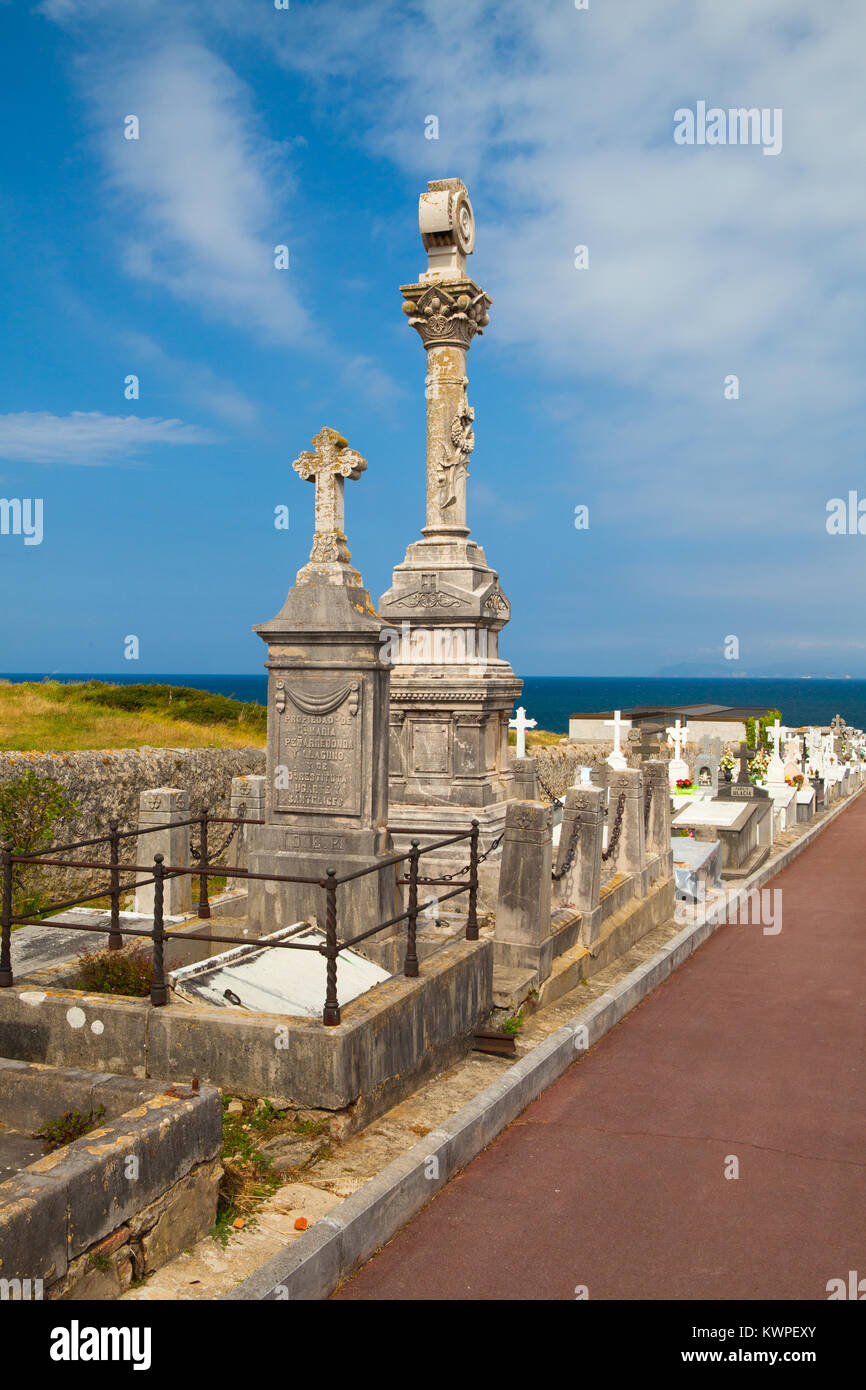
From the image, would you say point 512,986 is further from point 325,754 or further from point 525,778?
point 525,778

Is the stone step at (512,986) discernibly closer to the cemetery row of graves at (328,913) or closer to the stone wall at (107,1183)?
the cemetery row of graves at (328,913)

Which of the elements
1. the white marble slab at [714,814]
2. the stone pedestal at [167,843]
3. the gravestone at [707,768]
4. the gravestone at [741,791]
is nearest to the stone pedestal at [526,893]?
the stone pedestal at [167,843]

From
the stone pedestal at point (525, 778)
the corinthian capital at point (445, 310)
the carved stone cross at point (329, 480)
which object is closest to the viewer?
the carved stone cross at point (329, 480)

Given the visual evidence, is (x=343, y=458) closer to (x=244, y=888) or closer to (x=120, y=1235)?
(x=244, y=888)

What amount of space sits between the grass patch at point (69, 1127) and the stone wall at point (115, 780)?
8.44 metres

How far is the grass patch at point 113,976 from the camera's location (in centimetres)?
676

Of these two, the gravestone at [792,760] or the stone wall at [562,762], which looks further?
the stone wall at [562,762]

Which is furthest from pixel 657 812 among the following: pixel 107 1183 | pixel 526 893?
pixel 107 1183

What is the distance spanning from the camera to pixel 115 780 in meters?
14.8

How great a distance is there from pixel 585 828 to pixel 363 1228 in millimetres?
5860

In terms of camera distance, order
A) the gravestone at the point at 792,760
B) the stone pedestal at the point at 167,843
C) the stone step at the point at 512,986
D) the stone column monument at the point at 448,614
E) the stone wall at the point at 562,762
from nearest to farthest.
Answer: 1. the stone step at the point at 512,986
2. the stone pedestal at the point at 167,843
3. the stone column monument at the point at 448,614
4. the gravestone at the point at 792,760
5. the stone wall at the point at 562,762

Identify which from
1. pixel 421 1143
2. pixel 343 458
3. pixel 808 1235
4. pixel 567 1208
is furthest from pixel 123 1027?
pixel 343 458

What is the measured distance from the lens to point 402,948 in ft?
27.5

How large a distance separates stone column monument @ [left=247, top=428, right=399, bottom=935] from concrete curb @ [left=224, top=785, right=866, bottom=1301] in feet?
5.69
